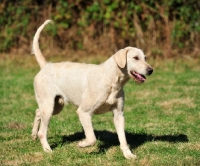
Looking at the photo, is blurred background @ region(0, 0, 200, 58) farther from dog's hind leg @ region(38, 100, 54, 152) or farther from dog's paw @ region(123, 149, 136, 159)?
dog's paw @ region(123, 149, 136, 159)

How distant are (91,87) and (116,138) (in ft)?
3.92

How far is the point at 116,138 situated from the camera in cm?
677

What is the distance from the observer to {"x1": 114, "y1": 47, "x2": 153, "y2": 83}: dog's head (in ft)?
18.6

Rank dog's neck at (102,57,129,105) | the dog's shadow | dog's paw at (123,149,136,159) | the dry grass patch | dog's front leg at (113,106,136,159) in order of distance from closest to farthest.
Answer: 1. dog's paw at (123,149,136,159)
2. dog's neck at (102,57,129,105)
3. dog's front leg at (113,106,136,159)
4. the dog's shadow
5. the dry grass patch

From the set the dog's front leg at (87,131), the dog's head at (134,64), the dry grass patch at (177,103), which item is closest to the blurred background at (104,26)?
the dry grass patch at (177,103)

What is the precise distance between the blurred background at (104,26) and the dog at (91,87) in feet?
26.1

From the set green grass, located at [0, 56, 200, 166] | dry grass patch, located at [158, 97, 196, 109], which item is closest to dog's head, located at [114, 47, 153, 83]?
green grass, located at [0, 56, 200, 166]

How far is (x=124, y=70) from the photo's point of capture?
18.9 ft

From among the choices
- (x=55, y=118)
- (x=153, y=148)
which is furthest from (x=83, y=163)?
(x=55, y=118)

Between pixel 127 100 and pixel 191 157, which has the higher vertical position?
pixel 191 157

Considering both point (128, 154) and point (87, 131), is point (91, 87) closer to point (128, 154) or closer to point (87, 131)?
point (87, 131)

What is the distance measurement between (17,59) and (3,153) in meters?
8.46

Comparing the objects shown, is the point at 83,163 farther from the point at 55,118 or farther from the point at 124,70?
the point at 55,118

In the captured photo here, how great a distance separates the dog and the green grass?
250mm
